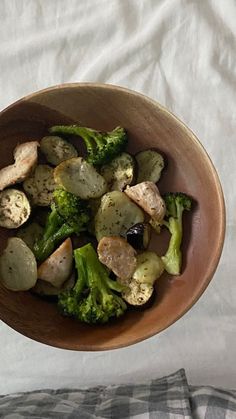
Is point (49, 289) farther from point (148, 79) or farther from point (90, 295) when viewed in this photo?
point (148, 79)

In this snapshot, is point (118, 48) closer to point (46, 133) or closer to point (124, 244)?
point (46, 133)

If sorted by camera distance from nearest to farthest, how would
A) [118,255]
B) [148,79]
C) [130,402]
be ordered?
[118,255] < [130,402] < [148,79]

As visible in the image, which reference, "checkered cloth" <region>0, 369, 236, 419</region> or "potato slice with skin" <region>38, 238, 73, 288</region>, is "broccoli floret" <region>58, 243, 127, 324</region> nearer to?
"potato slice with skin" <region>38, 238, 73, 288</region>

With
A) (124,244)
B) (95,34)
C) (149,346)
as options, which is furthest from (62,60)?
(149,346)

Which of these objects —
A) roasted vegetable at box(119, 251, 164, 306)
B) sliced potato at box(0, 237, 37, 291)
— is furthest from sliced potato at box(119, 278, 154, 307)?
sliced potato at box(0, 237, 37, 291)

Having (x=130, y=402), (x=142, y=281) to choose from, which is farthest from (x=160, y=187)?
(x=130, y=402)

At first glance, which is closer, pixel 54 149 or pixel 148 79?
pixel 54 149

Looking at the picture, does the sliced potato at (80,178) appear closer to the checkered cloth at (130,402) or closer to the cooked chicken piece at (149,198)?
the cooked chicken piece at (149,198)
